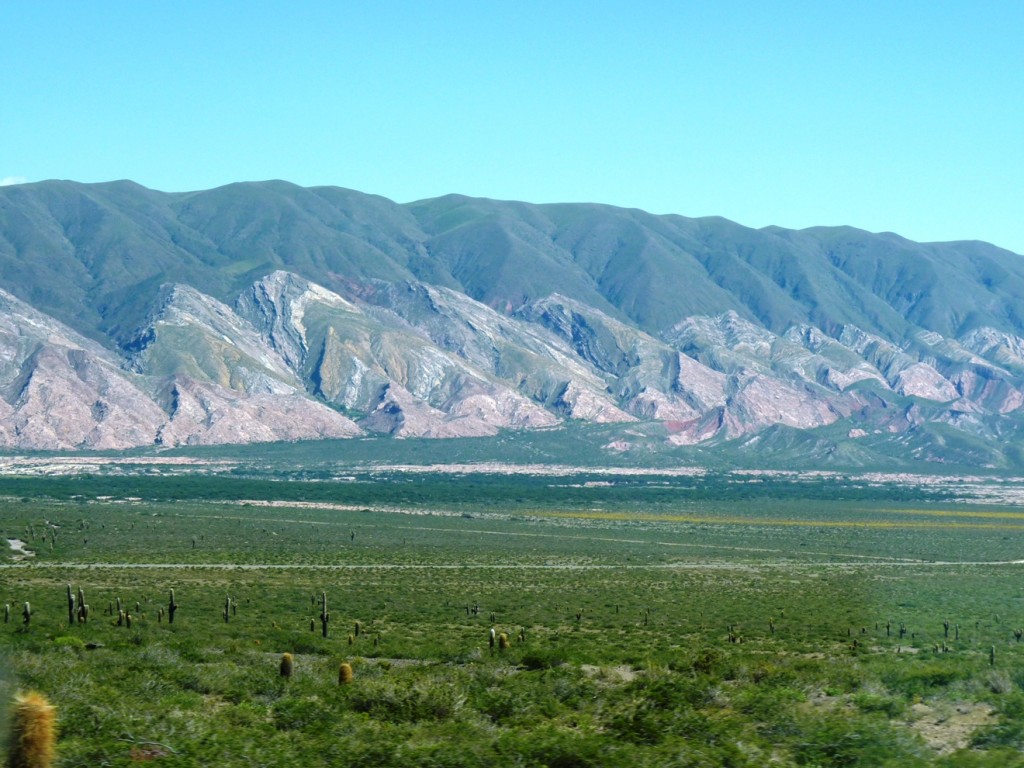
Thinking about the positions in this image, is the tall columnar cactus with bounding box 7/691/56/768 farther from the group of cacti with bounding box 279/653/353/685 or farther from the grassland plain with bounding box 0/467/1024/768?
the group of cacti with bounding box 279/653/353/685

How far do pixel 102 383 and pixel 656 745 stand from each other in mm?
187882

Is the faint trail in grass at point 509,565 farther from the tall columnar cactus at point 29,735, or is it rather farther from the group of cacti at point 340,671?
the tall columnar cactus at point 29,735

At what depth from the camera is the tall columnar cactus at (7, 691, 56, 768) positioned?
46.4 feet

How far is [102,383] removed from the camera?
639 ft

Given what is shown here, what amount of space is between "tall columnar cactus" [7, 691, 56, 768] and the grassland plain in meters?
0.50

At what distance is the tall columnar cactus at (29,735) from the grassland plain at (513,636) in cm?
50

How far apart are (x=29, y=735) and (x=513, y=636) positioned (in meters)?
25.7

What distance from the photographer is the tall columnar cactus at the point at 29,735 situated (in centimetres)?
1415

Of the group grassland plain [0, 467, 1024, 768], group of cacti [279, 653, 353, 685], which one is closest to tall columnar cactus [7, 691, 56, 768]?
grassland plain [0, 467, 1024, 768]

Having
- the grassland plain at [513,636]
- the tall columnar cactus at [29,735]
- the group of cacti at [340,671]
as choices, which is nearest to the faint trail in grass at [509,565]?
the grassland plain at [513,636]

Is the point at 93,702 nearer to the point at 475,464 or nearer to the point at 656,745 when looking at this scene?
the point at 656,745

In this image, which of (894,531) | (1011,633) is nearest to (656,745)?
(1011,633)

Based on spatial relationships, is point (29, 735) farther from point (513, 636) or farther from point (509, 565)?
point (509, 565)

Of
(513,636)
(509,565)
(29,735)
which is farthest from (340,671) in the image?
(509,565)
